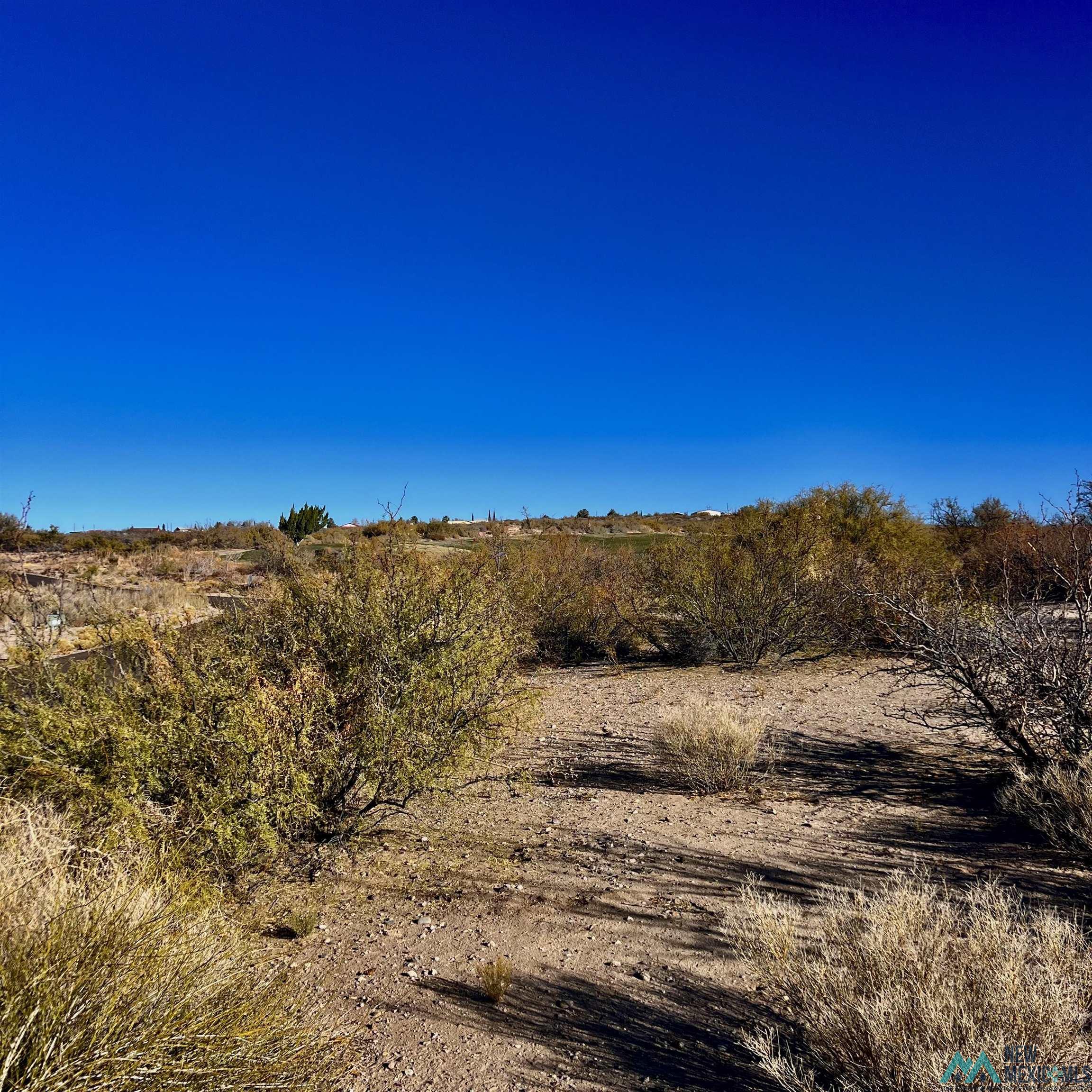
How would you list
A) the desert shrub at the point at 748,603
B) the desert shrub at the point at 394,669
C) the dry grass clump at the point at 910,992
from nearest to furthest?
the dry grass clump at the point at 910,992
the desert shrub at the point at 394,669
the desert shrub at the point at 748,603

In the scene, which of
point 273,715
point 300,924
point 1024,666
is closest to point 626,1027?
point 300,924

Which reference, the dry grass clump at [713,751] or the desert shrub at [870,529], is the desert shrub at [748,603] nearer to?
the desert shrub at [870,529]

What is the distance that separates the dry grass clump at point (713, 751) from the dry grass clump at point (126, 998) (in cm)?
451

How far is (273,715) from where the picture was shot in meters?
4.35

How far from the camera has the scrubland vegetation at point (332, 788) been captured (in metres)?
2.31

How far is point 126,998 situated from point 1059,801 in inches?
239

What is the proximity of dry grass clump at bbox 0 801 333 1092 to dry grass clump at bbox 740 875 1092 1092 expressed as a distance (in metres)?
1.84

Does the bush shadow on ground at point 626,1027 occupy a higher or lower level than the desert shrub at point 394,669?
lower

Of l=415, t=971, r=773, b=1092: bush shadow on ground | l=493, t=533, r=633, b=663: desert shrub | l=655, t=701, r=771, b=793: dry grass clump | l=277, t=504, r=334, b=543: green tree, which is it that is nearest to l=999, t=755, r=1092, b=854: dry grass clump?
l=655, t=701, r=771, b=793: dry grass clump

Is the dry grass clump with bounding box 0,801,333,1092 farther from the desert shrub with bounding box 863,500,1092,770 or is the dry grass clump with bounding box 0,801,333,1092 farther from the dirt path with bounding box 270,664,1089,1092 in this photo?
the desert shrub with bounding box 863,500,1092,770

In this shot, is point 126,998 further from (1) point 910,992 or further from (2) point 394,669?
(2) point 394,669


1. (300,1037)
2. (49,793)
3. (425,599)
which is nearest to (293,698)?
(49,793)

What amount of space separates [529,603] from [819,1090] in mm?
10976


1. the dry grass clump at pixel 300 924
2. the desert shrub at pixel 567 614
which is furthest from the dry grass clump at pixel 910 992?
the desert shrub at pixel 567 614
